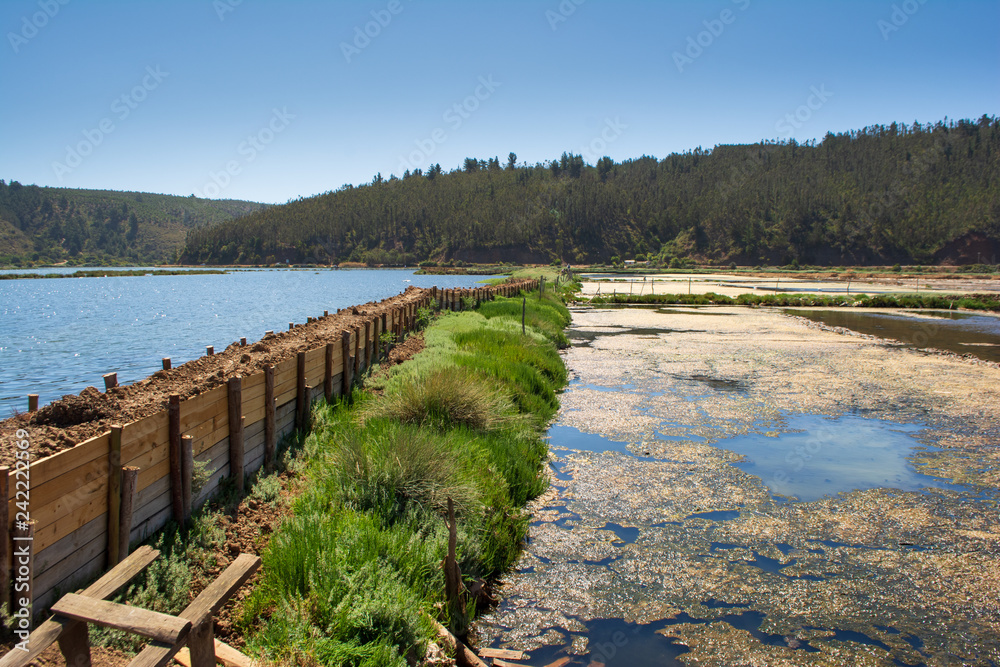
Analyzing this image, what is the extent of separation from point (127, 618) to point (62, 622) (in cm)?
38

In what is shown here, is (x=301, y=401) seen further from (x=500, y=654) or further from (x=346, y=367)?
(x=500, y=654)

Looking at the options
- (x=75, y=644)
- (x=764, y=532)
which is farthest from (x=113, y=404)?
(x=764, y=532)

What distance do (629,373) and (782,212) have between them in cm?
13913

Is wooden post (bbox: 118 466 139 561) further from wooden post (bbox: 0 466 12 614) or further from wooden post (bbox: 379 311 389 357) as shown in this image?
wooden post (bbox: 379 311 389 357)

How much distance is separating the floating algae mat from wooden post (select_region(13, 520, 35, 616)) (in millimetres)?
7784

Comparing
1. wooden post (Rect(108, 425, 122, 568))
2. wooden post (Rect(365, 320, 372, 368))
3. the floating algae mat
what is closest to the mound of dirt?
wooden post (Rect(108, 425, 122, 568))

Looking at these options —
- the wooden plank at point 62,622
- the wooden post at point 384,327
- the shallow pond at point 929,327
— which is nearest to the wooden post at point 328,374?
the wooden post at point 384,327

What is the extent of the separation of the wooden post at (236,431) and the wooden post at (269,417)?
795mm

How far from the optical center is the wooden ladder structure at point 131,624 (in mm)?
2672

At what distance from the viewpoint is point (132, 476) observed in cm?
437

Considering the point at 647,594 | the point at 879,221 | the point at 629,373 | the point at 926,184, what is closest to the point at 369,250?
the point at 879,221

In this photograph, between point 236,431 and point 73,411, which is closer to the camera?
point 73,411

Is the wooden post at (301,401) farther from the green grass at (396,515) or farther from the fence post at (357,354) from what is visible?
the fence post at (357,354)

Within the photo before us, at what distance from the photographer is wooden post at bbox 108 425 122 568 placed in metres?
4.34
